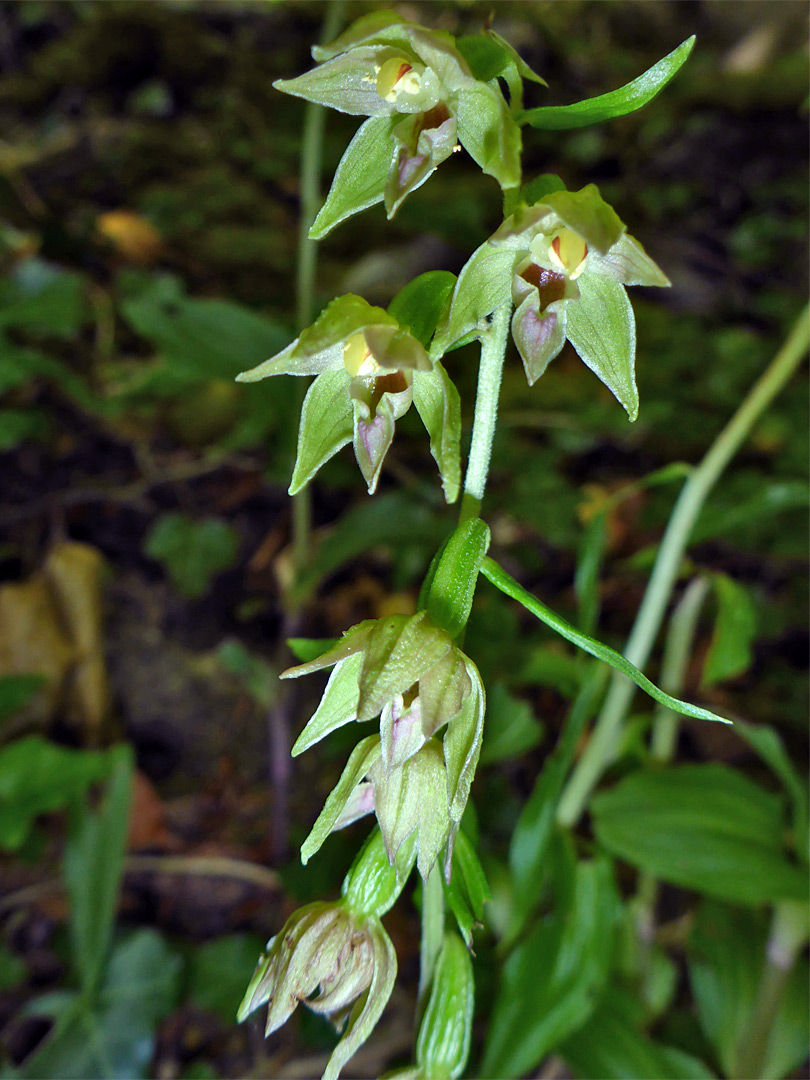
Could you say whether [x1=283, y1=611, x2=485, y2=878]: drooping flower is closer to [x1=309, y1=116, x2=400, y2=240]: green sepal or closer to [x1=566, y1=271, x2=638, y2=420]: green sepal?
[x1=566, y1=271, x2=638, y2=420]: green sepal

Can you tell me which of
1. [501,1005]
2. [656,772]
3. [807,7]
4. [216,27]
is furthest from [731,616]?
[807,7]

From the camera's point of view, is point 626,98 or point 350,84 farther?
point 350,84

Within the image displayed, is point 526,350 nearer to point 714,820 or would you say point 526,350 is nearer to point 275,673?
point 714,820

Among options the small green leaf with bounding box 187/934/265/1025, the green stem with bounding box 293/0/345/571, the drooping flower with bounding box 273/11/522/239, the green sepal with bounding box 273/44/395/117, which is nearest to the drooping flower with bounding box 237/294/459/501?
the drooping flower with bounding box 273/11/522/239

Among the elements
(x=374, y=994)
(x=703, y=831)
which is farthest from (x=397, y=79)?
(x=703, y=831)

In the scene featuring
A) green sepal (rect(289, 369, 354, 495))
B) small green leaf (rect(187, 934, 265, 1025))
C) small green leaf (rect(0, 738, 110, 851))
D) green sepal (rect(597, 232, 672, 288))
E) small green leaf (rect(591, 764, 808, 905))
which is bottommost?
small green leaf (rect(187, 934, 265, 1025))

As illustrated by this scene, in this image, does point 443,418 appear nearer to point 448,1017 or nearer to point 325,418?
point 325,418
